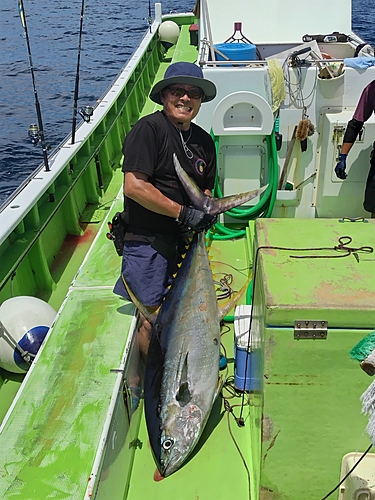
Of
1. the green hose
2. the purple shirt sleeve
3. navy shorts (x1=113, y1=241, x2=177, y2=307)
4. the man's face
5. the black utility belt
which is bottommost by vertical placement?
the green hose

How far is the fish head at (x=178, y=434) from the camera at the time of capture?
80.1 inches

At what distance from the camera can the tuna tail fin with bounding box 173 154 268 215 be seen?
2.39m

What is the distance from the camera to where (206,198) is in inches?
97.5

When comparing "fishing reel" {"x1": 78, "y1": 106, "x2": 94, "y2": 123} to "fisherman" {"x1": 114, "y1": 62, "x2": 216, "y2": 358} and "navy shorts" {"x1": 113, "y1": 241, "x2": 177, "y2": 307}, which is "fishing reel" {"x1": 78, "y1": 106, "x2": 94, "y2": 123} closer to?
"fisherman" {"x1": 114, "y1": 62, "x2": 216, "y2": 358}

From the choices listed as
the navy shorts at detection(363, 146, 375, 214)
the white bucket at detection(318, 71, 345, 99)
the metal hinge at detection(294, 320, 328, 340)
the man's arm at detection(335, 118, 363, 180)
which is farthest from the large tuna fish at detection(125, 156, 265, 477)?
the white bucket at detection(318, 71, 345, 99)

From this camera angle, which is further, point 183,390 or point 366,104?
point 366,104

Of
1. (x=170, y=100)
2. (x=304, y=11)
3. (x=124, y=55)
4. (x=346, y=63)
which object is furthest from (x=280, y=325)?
(x=124, y=55)

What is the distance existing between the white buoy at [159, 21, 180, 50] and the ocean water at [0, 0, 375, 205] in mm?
2091

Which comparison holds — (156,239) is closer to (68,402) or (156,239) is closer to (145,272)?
(145,272)

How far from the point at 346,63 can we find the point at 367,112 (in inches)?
30.5

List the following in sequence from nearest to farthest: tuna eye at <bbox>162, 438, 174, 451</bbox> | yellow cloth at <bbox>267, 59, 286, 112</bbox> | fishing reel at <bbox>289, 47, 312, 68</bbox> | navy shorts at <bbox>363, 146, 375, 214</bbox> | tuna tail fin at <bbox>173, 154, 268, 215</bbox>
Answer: tuna eye at <bbox>162, 438, 174, 451</bbox> < tuna tail fin at <bbox>173, 154, 268, 215</bbox> < navy shorts at <bbox>363, 146, 375, 214</bbox> < yellow cloth at <bbox>267, 59, 286, 112</bbox> < fishing reel at <bbox>289, 47, 312, 68</bbox>

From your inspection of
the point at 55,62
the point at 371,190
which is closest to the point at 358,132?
the point at 371,190

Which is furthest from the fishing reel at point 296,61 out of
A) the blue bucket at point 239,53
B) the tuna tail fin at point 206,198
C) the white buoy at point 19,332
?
the white buoy at point 19,332

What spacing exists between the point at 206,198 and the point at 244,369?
936 millimetres
